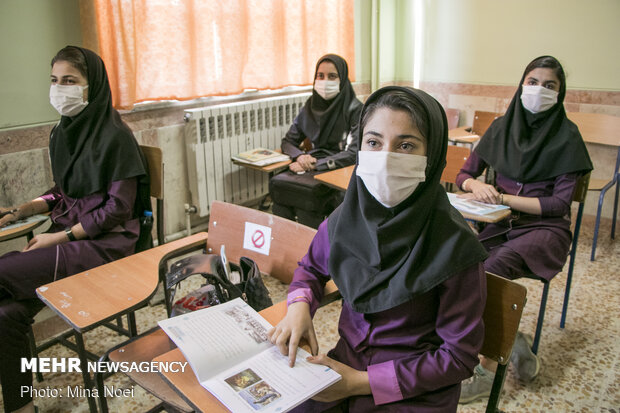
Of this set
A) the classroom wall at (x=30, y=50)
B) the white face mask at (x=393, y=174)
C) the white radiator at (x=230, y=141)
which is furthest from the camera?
the white radiator at (x=230, y=141)

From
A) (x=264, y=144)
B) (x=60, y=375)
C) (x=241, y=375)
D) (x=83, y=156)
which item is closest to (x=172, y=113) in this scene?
(x=264, y=144)

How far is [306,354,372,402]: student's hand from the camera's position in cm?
107

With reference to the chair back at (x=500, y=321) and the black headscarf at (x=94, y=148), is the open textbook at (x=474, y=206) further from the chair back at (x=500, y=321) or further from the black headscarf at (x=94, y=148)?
the black headscarf at (x=94, y=148)

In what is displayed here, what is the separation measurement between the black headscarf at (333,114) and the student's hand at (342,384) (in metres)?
2.58

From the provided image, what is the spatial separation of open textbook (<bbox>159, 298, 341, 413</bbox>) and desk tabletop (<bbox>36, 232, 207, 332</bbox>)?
360 millimetres

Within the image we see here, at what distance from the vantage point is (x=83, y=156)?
2.16 m

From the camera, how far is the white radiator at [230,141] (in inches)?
135

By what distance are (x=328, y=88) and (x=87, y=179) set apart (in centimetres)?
193

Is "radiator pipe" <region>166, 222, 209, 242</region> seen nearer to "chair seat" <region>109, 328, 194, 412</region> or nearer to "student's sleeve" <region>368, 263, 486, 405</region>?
"chair seat" <region>109, 328, 194, 412</region>

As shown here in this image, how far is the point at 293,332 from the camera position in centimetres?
115

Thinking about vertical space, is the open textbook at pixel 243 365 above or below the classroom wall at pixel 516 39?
below

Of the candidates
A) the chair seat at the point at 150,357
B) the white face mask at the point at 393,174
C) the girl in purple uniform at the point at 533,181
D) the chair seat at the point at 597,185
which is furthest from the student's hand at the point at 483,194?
the chair seat at the point at 150,357

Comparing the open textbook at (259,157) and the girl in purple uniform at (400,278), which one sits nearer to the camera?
the girl in purple uniform at (400,278)

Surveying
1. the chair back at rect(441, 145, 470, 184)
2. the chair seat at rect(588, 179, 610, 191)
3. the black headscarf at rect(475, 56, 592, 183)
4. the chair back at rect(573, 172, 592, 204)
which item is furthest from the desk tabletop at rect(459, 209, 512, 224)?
the chair seat at rect(588, 179, 610, 191)
